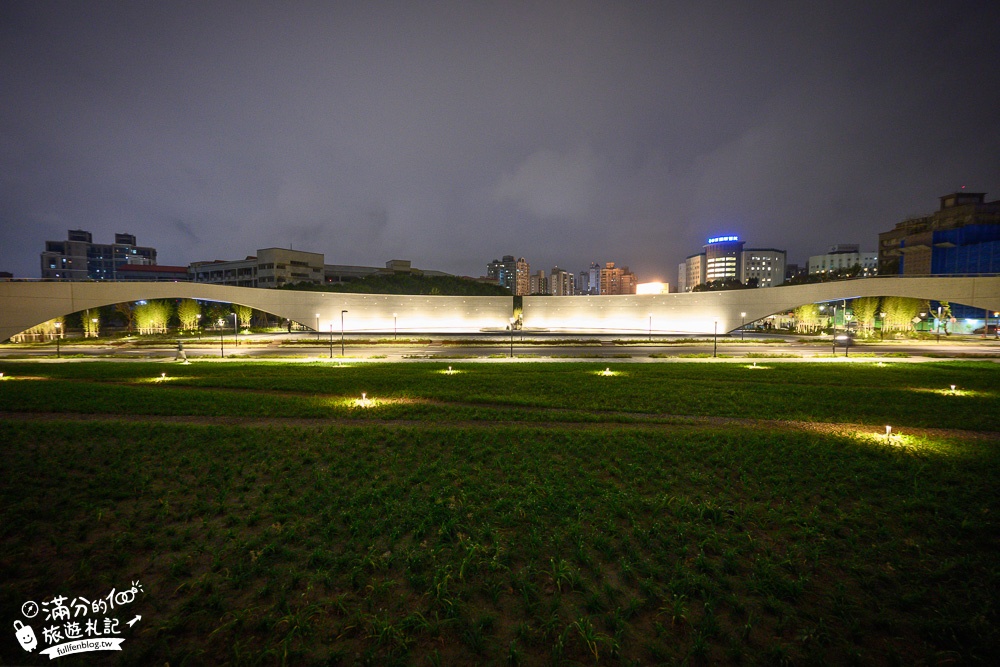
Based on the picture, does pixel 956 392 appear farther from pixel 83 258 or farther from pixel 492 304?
pixel 83 258

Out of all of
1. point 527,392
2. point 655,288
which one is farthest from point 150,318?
point 655,288

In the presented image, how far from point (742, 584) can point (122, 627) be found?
7356 mm

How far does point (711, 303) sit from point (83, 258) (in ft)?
704

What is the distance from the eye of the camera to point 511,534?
6.20 meters

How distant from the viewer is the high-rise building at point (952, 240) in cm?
7244

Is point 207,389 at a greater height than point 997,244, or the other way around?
point 997,244

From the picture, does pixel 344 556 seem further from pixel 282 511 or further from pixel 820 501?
pixel 820 501

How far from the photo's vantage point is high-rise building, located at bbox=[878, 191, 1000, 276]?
72.4 meters

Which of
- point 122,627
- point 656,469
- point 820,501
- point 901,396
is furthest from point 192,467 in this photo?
point 901,396

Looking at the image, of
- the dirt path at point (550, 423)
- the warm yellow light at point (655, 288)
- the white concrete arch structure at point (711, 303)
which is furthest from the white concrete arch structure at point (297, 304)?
the dirt path at point (550, 423)

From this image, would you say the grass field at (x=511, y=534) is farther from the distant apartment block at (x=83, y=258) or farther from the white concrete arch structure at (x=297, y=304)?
the distant apartment block at (x=83, y=258)

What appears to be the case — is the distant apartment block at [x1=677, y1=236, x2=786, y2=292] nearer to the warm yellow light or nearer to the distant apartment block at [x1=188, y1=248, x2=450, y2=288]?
the warm yellow light

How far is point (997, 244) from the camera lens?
6888 centimetres

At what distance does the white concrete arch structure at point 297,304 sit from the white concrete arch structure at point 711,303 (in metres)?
9.82
